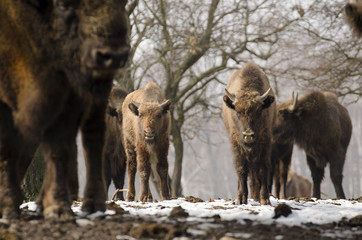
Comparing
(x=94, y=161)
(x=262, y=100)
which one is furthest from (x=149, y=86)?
(x=94, y=161)

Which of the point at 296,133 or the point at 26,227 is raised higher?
the point at 296,133

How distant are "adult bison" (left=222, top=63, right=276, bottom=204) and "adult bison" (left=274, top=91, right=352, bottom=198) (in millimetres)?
4004

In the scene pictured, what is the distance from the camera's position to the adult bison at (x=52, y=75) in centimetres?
438

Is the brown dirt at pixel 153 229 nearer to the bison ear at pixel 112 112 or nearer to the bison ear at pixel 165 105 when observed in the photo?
the bison ear at pixel 165 105

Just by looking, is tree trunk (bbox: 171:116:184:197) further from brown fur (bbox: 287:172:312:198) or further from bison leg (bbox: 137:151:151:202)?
bison leg (bbox: 137:151:151:202)

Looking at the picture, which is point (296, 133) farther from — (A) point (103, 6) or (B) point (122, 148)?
(A) point (103, 6)

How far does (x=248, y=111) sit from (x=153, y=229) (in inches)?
174

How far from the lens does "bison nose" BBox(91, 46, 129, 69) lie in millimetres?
4227

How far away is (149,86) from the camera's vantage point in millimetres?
10328

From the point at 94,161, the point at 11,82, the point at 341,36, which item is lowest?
the point at 94,161

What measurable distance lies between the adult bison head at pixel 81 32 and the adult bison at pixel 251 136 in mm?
3817

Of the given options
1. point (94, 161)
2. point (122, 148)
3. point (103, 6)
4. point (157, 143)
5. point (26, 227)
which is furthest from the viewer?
point (122, 148)

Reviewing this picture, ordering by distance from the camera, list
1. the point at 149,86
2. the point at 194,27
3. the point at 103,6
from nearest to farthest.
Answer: the point at 103,6
the point at 149,86
the point at 194,27

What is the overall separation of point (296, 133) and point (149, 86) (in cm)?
393
